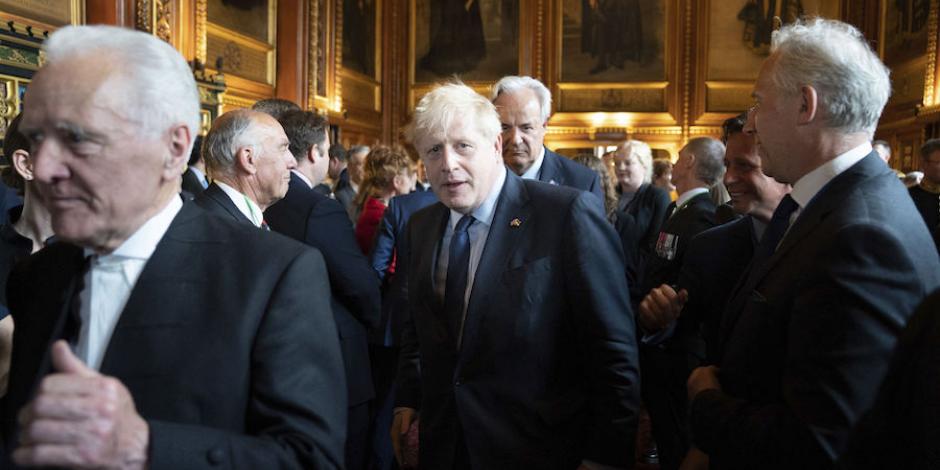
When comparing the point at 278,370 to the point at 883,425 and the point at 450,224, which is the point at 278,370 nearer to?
the point at 883,425

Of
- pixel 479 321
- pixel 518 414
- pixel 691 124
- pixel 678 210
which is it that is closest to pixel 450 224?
pixel 479 321

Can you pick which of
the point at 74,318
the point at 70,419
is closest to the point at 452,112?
the point at 74,318

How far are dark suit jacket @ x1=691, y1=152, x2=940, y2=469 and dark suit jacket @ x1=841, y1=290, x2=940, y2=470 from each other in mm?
343

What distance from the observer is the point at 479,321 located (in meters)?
A: 2.44

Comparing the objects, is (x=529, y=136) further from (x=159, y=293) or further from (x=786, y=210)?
(x=159, y=293)

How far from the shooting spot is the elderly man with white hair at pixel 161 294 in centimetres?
135

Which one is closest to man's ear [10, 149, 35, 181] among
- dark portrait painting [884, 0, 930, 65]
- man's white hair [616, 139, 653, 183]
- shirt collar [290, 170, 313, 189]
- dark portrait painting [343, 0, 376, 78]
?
shirt collar [290, 170, 313, 189]

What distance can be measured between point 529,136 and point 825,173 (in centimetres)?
216

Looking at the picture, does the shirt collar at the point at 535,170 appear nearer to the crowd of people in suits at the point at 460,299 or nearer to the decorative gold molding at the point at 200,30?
the crowd of people in suits at the point at 460,299

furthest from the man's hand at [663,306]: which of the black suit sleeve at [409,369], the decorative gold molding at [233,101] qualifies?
the decorative gold molding at [233,101]

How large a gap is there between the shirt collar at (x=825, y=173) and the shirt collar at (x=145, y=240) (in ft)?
4.66

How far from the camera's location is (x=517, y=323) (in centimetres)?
241

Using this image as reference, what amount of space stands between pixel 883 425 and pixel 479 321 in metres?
1.42

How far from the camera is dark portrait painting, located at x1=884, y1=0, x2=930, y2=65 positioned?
1347 cm
